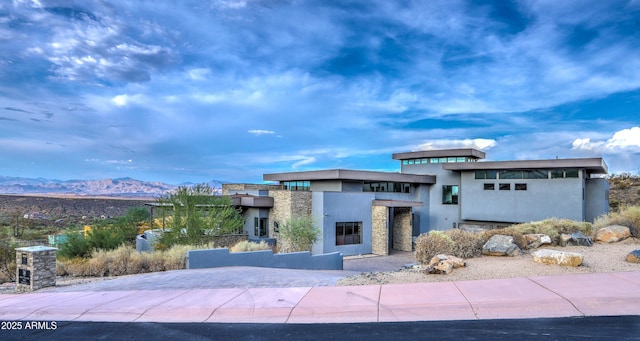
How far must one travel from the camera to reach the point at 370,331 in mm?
7363

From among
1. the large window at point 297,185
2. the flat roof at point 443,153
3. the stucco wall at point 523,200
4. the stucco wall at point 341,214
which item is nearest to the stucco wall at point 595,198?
the stucco wall at point 523,200

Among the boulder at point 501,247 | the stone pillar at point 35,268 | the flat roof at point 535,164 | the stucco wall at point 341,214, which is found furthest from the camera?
the stucco wall at point 341,214

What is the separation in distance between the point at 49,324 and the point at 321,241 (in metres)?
19.0

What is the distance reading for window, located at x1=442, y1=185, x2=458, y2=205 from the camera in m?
33.9

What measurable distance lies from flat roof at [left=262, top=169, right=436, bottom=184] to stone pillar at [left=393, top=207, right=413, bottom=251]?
8.83ft

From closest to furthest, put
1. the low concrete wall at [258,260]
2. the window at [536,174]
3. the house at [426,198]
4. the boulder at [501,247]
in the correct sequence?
the boulder at [501,247], the low concrete wall at [258,260], the house at [426,198], the window at [536,174]

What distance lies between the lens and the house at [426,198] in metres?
27.8

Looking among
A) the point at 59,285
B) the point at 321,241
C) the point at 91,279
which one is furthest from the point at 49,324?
the point at 321,241

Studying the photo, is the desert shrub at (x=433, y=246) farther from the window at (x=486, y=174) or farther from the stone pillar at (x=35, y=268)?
the window at (x=486, y=174)

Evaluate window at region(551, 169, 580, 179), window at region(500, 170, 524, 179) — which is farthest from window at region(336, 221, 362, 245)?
window at region(551, 169, 580, 179)

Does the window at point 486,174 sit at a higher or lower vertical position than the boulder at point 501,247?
higher

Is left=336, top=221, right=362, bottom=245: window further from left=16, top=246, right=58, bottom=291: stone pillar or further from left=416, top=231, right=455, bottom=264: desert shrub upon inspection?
left=16, top=246, right=58, bottom=291: stone pillar

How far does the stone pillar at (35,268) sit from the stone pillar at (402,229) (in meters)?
22.1

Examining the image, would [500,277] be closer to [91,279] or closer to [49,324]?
[49,324]
